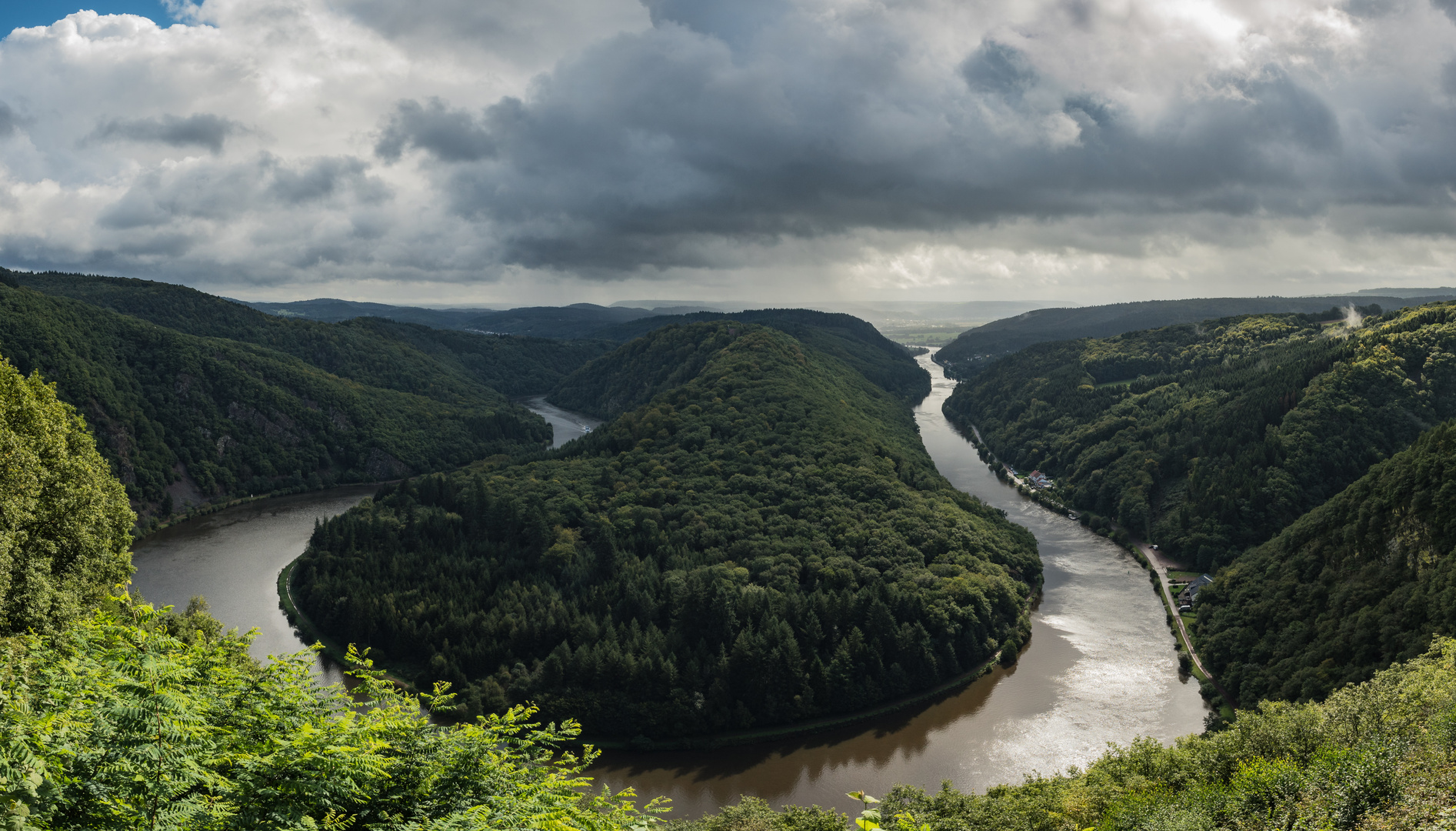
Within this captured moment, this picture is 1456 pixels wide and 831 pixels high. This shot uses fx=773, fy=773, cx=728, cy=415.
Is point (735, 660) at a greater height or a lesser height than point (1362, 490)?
lesser

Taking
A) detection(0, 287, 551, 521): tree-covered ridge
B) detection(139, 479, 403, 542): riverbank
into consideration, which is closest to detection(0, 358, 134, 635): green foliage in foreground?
detection(139, 479, 403, 542): riverbank

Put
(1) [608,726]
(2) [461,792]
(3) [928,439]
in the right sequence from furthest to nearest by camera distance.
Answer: (3) [928,439]
(1) [608,726]
(2) [461,792]

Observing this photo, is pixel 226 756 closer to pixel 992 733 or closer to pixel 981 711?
pixel 992 733

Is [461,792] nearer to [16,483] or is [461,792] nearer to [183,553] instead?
[16,483]

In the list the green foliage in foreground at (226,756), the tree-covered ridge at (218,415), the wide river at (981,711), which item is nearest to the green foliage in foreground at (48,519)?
the green foliage in foreground at (226,756)

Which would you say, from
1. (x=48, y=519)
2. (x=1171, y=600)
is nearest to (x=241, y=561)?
(x=48, y=519)

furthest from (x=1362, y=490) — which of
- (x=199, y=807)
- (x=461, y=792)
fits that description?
(x=199, y=807)

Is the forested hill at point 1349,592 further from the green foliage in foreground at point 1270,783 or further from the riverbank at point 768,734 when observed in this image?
the riverbank at point 768,734
